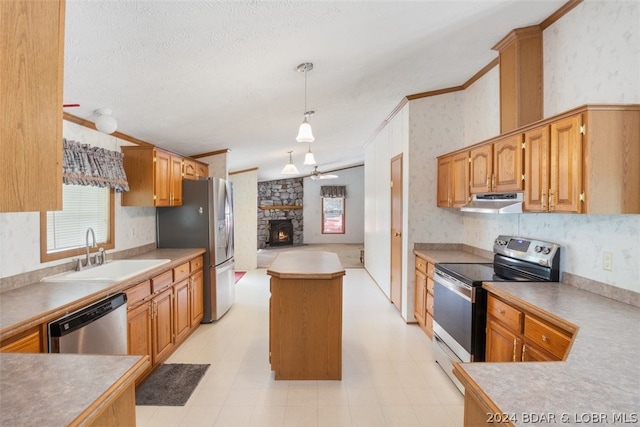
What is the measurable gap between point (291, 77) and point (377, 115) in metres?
2.37

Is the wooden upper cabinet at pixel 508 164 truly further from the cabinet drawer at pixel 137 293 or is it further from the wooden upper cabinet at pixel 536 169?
the cabinet drawer at pixel 137 293

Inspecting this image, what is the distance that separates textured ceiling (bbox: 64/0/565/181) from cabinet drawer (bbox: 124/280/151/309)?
147 cm

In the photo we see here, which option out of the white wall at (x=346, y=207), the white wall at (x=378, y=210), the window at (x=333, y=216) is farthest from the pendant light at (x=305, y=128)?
the window at (x=333, y=216)

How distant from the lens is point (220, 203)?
162 inches

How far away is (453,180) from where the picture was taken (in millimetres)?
3455

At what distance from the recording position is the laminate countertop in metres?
0.85

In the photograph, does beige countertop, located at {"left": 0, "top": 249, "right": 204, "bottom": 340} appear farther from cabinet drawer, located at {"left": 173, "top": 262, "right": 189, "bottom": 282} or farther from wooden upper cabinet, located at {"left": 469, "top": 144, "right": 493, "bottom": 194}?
wooden upper cabinet, located at {"left": 469, "top": 144, "right": 493, "bottom": 194}

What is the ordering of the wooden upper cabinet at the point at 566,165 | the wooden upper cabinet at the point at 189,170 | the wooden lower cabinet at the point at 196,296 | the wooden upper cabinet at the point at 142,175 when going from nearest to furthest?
the wooden upper cabinet at the point at 566,165, the wooden upper cabinet at the point at 142,175, the wooden lower cabinet at the point at 196,296, the wooden upper cabinet at the point at 189,170

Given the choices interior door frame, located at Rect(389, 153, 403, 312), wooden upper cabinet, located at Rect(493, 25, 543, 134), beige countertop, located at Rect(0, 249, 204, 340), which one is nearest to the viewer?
beige countertop, located at Rect(0, 249, 204, 340)

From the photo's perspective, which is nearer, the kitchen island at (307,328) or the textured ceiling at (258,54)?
the textured ceiling at (258,54)

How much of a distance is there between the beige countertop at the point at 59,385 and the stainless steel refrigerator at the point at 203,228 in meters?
2.82

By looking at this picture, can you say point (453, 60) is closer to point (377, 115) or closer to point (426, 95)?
point (426, 95)

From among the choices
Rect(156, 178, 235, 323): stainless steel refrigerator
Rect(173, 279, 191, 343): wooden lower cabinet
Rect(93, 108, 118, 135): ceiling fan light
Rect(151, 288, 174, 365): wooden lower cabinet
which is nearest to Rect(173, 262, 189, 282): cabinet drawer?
Rect(173, 279, 191, 343): wooden lower cabinet

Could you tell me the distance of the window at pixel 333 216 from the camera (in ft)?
38.0
